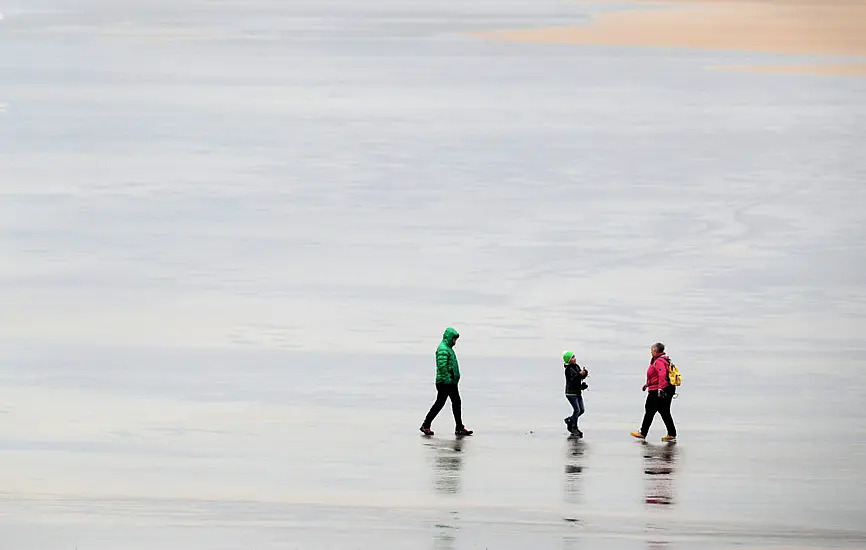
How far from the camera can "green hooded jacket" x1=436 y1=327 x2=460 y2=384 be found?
56.7ft

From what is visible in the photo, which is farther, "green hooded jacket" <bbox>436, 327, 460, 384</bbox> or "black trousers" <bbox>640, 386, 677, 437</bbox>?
"green hooded jacket" <bbox>436, 327, 460, 384</bbox>

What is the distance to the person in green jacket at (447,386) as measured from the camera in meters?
17.2

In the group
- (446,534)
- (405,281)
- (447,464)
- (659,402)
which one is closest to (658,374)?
(659,402)

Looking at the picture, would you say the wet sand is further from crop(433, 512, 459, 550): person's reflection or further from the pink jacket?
the pink jacket

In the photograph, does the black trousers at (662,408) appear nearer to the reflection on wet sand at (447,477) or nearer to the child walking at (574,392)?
the child walking at (574,392)

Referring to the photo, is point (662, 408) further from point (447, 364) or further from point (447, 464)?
point (447, 464)

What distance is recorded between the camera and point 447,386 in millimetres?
17188

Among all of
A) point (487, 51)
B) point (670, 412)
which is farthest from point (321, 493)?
point (487, 51)

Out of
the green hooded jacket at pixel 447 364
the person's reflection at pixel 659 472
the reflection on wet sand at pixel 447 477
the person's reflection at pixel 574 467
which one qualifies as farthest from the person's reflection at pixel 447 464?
the person's reflection at pixel 659 472

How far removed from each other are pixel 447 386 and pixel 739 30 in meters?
28.0

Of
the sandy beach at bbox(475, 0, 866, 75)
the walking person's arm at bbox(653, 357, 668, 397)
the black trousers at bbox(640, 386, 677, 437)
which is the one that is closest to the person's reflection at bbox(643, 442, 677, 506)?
the black trousers at bbox(640, 386, 677, 437)

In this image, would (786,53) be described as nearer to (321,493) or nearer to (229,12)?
(229,12)

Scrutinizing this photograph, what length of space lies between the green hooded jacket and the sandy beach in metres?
22.6

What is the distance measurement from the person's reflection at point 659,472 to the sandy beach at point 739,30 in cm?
2308
